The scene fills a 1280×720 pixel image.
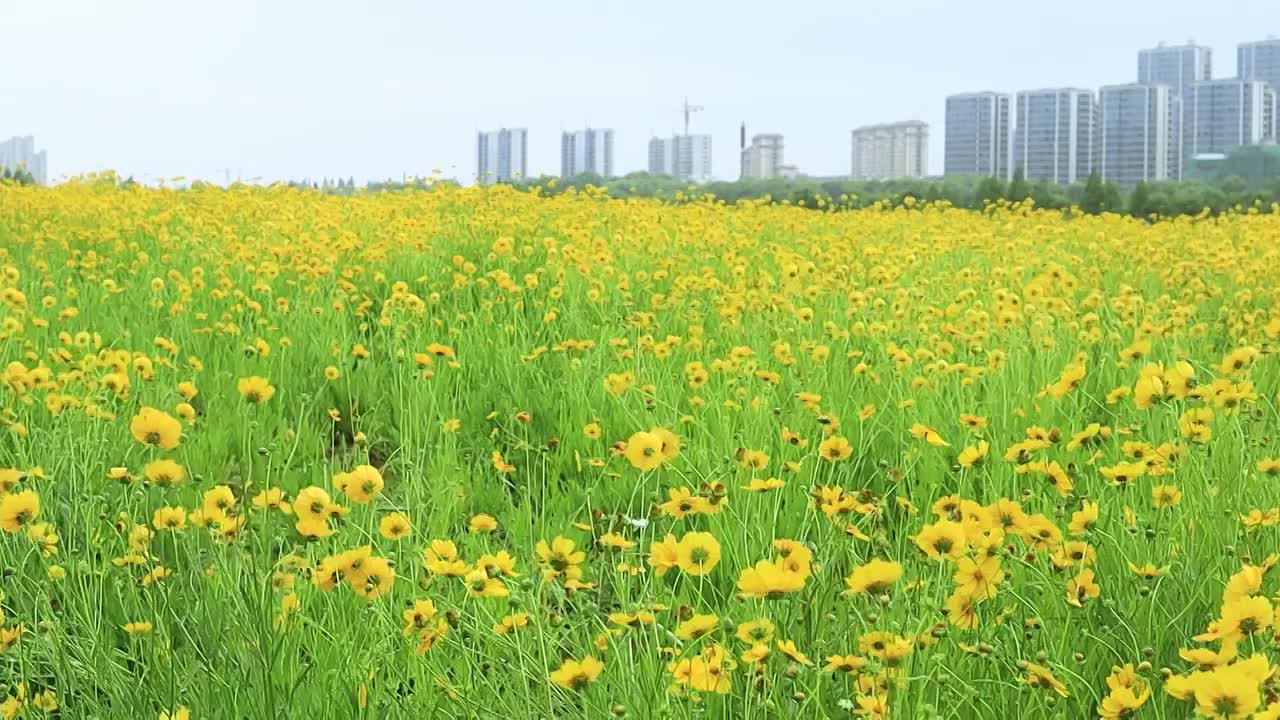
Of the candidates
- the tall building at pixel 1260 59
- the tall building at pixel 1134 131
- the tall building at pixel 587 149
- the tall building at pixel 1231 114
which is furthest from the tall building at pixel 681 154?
the tall building at pixel 1260 59

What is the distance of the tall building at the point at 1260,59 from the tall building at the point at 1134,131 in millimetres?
35459

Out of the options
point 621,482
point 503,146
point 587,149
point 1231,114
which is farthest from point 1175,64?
point 621,482

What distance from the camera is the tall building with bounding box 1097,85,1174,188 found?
36531mm

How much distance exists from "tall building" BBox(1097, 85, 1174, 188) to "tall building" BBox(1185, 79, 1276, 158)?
16.8ft

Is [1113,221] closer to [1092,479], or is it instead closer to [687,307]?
[687,307]

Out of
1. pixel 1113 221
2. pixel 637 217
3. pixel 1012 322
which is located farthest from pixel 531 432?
pixel 1113 221

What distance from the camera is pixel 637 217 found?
7.33 metres

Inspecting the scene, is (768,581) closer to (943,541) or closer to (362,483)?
(943,541)

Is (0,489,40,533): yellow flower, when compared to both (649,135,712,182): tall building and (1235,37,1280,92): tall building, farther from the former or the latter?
(1235,37,1280,92): tall building

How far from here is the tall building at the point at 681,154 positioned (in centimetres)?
4736

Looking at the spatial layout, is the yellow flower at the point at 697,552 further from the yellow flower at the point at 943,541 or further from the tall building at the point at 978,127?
the tall building at the point at 978,127

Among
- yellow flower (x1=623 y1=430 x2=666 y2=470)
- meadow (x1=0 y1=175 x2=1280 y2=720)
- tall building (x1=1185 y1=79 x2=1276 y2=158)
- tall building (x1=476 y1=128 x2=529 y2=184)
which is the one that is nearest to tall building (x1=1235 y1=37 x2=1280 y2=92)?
tall building (x1=1185 y1=79 x2=1276 y2=158)

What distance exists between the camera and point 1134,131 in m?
37.1

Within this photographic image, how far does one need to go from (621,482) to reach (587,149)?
45.7 meters
